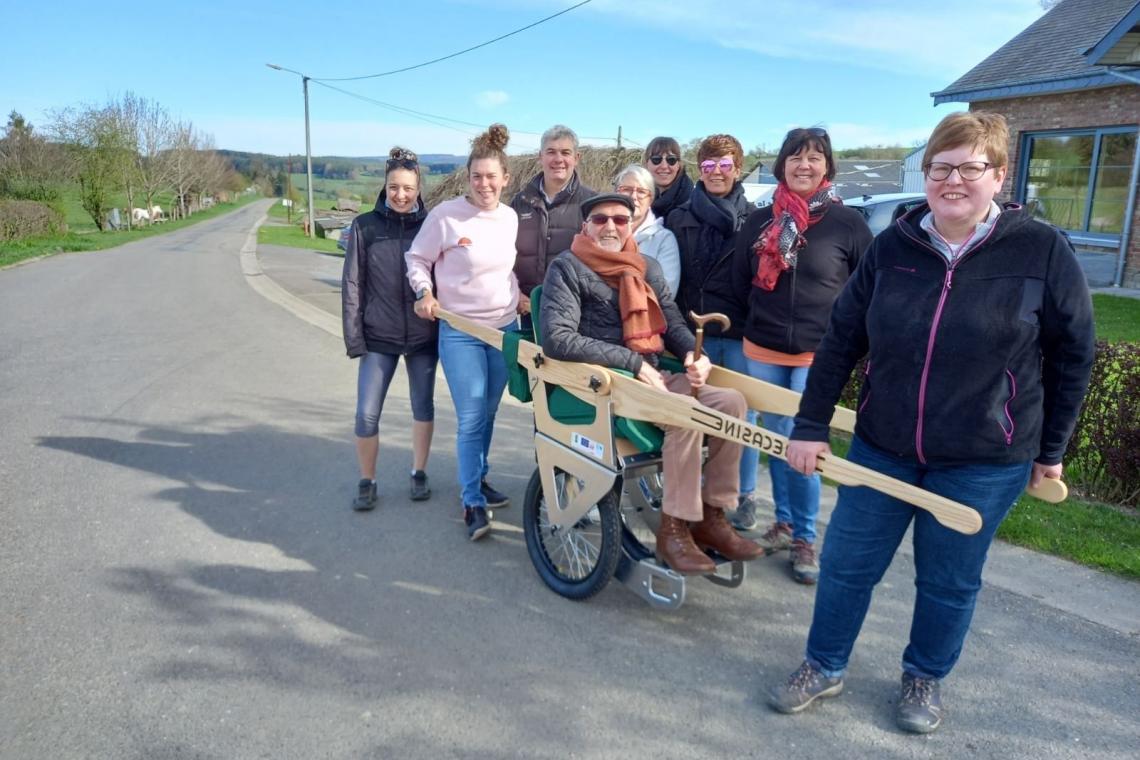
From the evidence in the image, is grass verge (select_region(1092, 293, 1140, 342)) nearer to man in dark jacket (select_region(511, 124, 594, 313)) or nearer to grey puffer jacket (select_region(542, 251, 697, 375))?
man in dark jacket (select_region(511, 124, 594, 313))

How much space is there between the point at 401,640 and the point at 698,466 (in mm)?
1447

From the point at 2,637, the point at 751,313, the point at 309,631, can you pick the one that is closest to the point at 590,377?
the point at 751,313

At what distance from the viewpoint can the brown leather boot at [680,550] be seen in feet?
11.2

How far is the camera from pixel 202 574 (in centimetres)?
400

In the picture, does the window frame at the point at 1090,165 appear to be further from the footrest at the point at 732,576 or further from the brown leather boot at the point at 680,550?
the brown leather boot at the point at 680,550

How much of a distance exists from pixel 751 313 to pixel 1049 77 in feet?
51.4

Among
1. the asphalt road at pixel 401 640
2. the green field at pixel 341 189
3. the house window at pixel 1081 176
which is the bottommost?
the asphalt road at pixel 401 640

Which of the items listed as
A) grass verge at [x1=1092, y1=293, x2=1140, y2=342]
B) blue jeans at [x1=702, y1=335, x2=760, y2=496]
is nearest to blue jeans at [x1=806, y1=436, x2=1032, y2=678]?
blue jeans at [x1=702, y1=335, x2=760, y2=496]

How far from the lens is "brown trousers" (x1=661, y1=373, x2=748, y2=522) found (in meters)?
3.34

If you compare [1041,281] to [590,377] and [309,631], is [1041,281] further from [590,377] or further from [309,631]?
[309,631]

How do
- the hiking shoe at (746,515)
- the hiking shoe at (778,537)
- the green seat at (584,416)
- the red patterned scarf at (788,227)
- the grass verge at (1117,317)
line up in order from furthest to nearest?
the grass verge at (1117,317)
the hiking shoe at (746,515)
the hiking shoe at (778,537)
the red patterned scarf at (788,227)
the green seat at (584,416)

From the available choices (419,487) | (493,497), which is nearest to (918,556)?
(493,497)

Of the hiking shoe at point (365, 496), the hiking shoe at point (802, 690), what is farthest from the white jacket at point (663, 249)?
the hiking shoe at point (365, 496)

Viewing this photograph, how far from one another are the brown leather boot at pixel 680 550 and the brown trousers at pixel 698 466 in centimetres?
9
